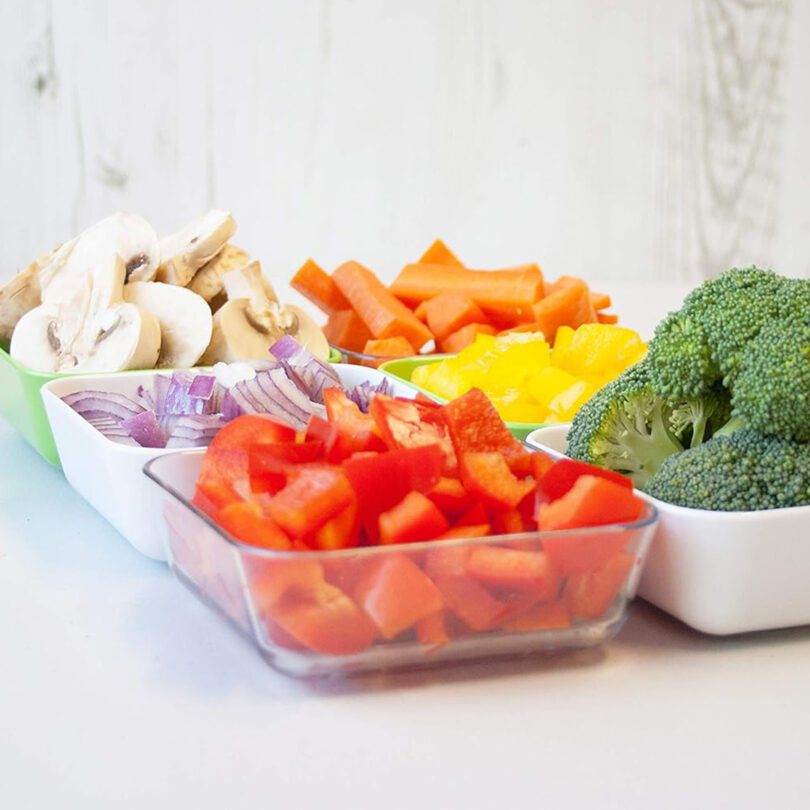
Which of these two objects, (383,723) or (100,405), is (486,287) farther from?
(383,723)

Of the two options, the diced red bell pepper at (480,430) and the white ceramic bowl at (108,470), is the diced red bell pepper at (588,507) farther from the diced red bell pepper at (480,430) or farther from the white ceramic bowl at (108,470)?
the white ceramic bowl at (108,470)

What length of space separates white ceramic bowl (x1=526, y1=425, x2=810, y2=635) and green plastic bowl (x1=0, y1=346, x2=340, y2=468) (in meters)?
0.76

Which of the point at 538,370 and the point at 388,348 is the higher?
the point at 538,370

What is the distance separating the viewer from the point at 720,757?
34.5 inches

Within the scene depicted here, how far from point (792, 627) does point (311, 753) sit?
1.42 ft

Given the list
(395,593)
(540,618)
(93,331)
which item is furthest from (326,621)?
(93,331)

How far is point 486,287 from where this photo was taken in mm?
2145

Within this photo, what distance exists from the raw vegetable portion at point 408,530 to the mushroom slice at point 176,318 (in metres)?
0.65

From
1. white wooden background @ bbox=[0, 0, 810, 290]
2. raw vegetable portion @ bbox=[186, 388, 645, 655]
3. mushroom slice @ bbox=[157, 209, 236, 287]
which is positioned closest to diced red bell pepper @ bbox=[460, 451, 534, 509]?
raw vegetable portion @ bbox=[186, 388, 645, 655]

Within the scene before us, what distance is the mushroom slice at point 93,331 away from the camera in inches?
62.8

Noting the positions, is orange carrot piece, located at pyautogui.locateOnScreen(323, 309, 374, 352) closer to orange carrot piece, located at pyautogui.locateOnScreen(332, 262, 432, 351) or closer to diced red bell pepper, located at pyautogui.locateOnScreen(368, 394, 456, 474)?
orange carrot piece, located at pyautogui.locateOnScreen(332, 262, 432, 351)

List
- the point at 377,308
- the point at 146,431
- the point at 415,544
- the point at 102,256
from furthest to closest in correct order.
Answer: the point at 377,308 → the point at 102,256 → the point at 146,431 → the point at 415,544

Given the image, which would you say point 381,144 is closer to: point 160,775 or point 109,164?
point 109,164

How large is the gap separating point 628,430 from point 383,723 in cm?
43
